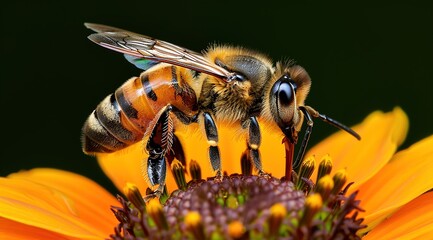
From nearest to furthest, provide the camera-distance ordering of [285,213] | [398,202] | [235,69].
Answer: [285,213] < [398,202] < [235,69]

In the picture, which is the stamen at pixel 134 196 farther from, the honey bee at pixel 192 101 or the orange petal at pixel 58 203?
the orange petal at pixel 58 203

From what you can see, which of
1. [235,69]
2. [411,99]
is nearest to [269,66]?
[235,69]

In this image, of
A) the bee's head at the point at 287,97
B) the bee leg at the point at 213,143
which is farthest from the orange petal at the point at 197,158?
the bee's head at the point at 287,97

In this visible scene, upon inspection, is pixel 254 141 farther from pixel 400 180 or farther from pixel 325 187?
pixel 400 180

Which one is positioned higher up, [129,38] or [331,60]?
[331,60]

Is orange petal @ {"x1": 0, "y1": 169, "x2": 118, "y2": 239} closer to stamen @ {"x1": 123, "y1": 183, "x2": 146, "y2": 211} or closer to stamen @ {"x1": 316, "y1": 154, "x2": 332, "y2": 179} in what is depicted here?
stamen @ {"x1": 123, "y1": 183, "x2": 146, "y2": 211}

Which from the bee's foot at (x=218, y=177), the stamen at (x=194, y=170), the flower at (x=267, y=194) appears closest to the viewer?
the flower at (x=267, y=194)

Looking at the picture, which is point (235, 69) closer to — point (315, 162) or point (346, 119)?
point (315, 162)
